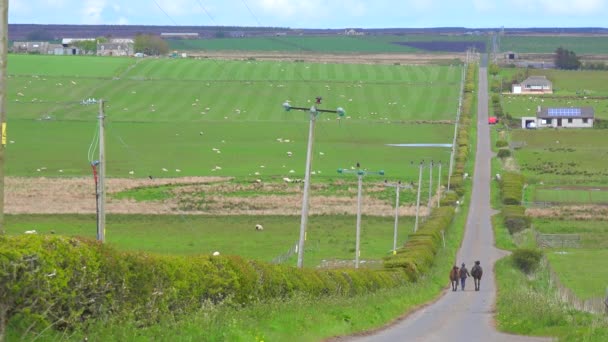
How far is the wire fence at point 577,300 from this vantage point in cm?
3077

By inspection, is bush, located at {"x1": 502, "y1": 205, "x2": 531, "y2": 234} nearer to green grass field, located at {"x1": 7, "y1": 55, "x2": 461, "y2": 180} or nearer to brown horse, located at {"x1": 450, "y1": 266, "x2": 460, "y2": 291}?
green grass field, located at {"x1": 7, "y1": 55, "x2": 461, "y2": 180}

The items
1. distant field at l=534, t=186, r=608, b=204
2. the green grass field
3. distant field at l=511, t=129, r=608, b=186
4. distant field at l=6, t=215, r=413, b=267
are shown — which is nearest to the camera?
distant field at l=6, t=215, r=413, b=267

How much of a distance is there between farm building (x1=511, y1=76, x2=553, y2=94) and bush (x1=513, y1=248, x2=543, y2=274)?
122 metres

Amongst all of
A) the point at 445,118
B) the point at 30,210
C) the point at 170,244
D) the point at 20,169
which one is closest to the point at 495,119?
the point at 445,118

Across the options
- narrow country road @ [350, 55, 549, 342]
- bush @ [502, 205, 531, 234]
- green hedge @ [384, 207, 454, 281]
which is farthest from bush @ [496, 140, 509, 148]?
green hedge @ [384, 207, 454, 281]

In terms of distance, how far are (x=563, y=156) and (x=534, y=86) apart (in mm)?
62224

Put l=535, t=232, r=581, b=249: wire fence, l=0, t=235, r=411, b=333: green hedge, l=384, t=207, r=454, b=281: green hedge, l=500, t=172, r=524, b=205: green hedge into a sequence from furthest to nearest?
l=500, t=172, r=524, b=205: green hedge → l=535, t=232, r=581, b=249: wire fence → l=384, t=207, r=454, b=281: green hedge → l=0, t=235, r=411, b=333: green hedge

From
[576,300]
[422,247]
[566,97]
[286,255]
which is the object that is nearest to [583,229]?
[422,247]

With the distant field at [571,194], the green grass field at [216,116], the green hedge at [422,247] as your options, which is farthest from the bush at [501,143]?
the green hedge at [422,247]

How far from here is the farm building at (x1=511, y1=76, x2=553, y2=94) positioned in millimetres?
178875

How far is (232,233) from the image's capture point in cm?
6688

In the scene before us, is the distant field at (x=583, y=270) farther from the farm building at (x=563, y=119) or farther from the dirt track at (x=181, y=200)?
the farm building at (x=563, y=119)

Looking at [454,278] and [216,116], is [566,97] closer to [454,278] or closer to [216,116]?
[216,116]

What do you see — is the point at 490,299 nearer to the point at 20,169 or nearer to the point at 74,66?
the point at 20,169
